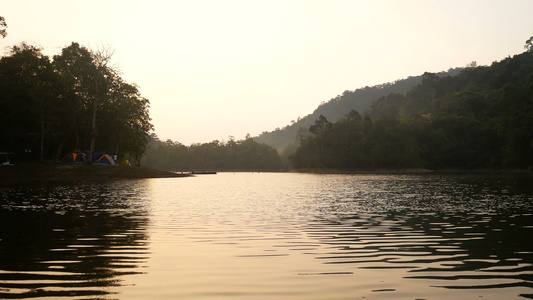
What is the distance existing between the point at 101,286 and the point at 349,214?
1953cm

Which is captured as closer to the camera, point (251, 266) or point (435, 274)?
point (435, 274)

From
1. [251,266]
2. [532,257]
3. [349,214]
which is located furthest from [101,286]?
[349,214]

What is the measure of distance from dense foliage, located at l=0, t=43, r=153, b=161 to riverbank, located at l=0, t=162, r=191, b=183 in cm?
490

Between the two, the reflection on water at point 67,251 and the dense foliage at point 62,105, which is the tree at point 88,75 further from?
the reflection on water at point 67,251

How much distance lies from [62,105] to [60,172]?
16.0 meters

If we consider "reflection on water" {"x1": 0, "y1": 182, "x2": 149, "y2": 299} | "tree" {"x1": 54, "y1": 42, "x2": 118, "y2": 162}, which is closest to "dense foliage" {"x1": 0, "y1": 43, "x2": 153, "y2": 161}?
"tree" {"x1": 54, "y1": 42, "x2": 118, "y2": 162}

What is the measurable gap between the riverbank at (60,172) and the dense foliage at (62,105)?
4.90 metres

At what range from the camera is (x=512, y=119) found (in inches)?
5276

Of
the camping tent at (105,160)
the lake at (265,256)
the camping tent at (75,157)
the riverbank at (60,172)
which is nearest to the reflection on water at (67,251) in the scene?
the lake at (265,256)

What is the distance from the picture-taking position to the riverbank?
3073 inches

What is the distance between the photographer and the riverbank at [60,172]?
78062mm

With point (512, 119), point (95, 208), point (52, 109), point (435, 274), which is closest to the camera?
point (435, 274)

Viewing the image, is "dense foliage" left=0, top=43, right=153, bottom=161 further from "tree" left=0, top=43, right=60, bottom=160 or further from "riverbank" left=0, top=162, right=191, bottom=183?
"riverbank" left=0, top=162, right=191, bottom=183

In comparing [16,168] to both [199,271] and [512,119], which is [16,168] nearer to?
[199,271]
